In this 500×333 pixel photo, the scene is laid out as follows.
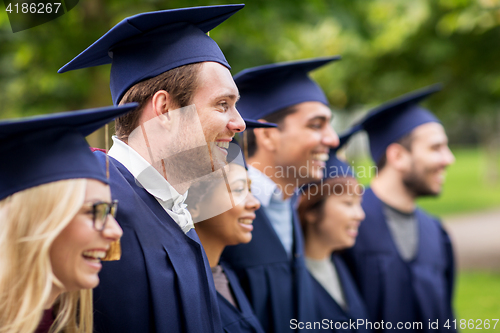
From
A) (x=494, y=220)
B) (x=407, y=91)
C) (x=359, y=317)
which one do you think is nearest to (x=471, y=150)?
(x=494, y=220)

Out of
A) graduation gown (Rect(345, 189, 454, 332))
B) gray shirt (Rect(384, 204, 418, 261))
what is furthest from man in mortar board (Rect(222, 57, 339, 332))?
gray shirt (Rect(384, 204, 418, 261))

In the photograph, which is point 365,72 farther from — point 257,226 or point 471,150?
point 471,150

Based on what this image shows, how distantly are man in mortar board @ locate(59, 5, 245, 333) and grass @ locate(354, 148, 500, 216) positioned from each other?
7.87 metres

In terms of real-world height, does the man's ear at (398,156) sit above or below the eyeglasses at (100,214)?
above

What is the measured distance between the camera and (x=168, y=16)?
183 centimetres

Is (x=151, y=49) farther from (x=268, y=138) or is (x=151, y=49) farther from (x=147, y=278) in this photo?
(x=268, y=138)

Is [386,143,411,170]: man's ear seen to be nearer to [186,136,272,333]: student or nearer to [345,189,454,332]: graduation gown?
[345,189,454,332]: graduation gown

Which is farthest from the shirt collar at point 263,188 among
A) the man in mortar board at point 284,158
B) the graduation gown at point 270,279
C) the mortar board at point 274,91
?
the mortar board at point 274,91

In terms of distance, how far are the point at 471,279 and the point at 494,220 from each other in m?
6.26

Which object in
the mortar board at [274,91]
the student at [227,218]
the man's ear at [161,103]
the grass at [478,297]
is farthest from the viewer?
the grass at [478,297]

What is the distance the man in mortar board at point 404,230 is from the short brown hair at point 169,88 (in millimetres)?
2418

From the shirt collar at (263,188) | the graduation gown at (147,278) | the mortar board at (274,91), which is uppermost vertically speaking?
the mortar board at (274,91)

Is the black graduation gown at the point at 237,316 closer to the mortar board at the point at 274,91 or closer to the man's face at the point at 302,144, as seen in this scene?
the man's face at the point at 302,144

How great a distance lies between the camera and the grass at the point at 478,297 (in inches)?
250
